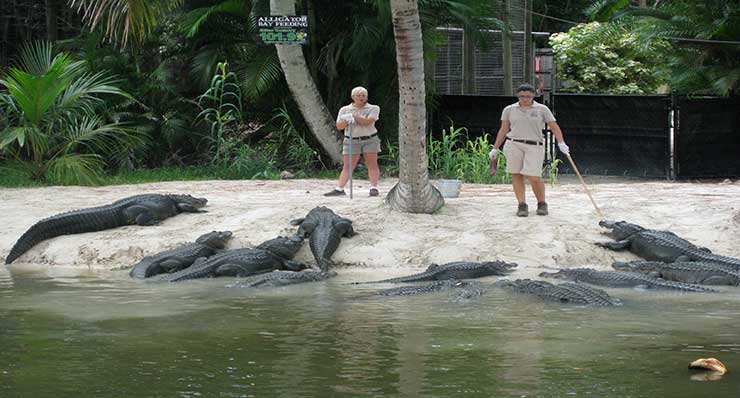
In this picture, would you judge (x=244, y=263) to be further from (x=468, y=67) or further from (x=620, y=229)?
(x=468, y=67)

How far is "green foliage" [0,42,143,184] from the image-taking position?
15.3 meters

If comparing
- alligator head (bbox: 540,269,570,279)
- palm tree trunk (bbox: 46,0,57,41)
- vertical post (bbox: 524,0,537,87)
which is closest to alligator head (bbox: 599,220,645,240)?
alligator head (bbox: 540,269,570,279)

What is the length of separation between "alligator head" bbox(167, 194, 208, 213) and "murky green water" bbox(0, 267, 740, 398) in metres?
2.68

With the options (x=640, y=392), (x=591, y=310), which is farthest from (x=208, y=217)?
(x=640, y=392)

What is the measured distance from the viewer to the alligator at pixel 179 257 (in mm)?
11328

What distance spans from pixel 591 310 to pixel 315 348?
2.60 meters

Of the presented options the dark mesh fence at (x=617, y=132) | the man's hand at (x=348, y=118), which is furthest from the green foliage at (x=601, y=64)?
the man's hand at (x=348, y=118)

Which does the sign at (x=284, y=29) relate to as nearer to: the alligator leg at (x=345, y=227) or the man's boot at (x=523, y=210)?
the alligator leg at (x=345, y=227)

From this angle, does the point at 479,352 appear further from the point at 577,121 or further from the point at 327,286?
the point at 577,121

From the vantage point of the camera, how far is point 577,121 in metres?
18.4

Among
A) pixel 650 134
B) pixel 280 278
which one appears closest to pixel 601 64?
pixel 650 134

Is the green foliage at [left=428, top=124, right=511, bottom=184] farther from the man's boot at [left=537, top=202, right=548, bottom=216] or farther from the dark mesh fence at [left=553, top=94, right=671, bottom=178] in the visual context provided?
the man's boot at [left=537, top=202, right=548, bottom=216]

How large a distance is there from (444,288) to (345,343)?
242cm

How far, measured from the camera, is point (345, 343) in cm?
792
